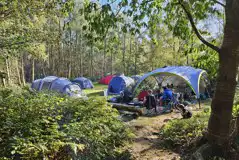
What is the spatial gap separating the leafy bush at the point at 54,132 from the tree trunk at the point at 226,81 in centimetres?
174

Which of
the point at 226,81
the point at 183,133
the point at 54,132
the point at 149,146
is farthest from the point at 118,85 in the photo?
Result: the point at 54,132

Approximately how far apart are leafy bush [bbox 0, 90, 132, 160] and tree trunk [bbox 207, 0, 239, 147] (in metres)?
1.74

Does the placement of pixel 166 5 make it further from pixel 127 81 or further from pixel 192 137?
pixel 127 81

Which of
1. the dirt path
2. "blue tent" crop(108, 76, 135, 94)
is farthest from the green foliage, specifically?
"blue tent" crop(108, 76, 135, 94)

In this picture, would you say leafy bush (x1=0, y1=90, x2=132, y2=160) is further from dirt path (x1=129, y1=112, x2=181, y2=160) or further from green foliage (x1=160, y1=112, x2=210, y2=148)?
green foliage (x1=160, y1=112, x2=210, y2=148)

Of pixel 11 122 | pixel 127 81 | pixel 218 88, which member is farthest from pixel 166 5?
pixel 127 81

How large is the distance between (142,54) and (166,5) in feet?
84.2

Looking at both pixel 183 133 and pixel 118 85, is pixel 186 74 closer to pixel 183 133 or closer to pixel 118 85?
pixel 118 85

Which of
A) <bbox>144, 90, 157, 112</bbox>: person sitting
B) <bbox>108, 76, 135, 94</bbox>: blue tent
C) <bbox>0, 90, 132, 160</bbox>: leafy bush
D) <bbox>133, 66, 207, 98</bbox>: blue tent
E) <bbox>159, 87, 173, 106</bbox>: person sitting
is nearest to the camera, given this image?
<bbox>0, 90, 132, 160</bbox>: leafy bush

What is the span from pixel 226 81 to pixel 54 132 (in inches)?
104

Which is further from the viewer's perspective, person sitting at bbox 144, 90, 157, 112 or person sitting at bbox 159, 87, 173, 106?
person sitting at bbox 159, 87, 173, 106

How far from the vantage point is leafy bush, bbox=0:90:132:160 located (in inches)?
102

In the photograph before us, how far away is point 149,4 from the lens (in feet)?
12.9

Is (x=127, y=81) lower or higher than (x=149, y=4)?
lower
